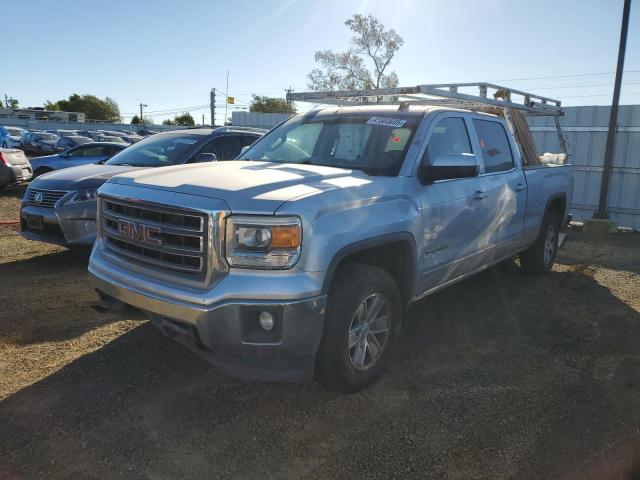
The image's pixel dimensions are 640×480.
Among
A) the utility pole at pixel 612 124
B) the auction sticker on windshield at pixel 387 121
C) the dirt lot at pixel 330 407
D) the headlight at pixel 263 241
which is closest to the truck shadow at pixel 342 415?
the dirt lot at pixel 330 407

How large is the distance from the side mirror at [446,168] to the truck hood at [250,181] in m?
0.47

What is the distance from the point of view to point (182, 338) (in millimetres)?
2914

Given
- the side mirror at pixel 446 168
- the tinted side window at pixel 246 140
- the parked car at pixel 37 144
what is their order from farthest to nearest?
the parked car at pixel 37 144 → the tinted side window at pixel 246 140 → the side mirror at pixel 446 168

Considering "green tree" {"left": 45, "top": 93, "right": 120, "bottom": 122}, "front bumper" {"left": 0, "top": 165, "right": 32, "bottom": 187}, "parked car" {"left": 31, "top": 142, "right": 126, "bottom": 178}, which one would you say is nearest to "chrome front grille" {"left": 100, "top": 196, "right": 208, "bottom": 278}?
"parked car" {"left": 31, "top": 142, "right": 126, "bottom": 178}

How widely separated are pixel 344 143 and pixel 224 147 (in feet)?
10.8

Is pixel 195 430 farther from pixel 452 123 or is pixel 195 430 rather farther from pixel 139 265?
pixel 452 123

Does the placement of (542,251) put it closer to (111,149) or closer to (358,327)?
(358,327)

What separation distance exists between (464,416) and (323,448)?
95cm

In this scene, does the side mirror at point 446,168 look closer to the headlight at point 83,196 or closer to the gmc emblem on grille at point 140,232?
the gmc emblem on grille at point 140,232

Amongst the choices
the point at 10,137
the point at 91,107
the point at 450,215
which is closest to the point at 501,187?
the point at 450,215

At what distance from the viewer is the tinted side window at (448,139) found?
3.97 metres

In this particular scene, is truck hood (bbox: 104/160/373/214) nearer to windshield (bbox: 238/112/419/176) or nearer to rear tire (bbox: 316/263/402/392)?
windshield (bbox: 238/112/419/176)

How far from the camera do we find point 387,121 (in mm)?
4062

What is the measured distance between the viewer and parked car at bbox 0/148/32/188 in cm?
1212
